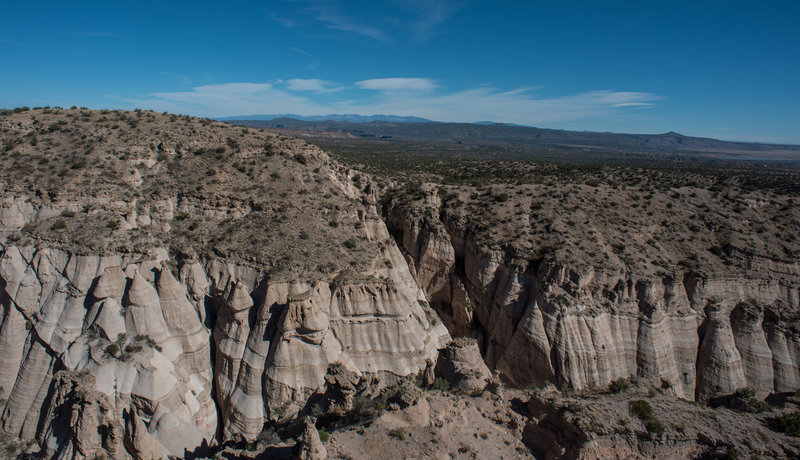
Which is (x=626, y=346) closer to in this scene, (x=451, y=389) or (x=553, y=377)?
(x=553, y=377)

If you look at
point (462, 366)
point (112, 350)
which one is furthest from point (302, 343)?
point (112, 350)

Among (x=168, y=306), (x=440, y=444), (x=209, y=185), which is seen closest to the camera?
(x=440, y=444)

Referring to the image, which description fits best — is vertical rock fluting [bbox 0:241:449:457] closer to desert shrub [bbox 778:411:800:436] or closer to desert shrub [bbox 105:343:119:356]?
desert shrub [bbox 105:343:119:356]

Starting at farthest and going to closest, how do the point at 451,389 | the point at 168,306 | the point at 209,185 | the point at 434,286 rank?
the point at 434,286 < the point at 209,185 < the point at 168,306 < the point at 451,389

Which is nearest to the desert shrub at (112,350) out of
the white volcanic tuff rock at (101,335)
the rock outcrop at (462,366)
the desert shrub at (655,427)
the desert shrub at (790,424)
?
the white volcanic tuff rock at (101,335)

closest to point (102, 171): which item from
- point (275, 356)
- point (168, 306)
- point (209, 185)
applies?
point (209, 185)

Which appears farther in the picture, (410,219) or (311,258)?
(410,219)

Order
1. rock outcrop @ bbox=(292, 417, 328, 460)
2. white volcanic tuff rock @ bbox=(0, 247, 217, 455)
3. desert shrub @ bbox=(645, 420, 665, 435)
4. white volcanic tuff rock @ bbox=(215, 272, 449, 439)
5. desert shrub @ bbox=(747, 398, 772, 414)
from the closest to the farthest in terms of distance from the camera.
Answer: rock outcrop @ bbox=(292, 417, 328, 460) < desert shrub @ bbox=(645, 420, 665, 435) < desert shrub @ bbox=(747, 398, 772, 414) < white volcanic tuff rock @ bbox=(0, 247, 217, 455) < white volcanic tuff rock @ bbox=(215, 272, 449, 439)

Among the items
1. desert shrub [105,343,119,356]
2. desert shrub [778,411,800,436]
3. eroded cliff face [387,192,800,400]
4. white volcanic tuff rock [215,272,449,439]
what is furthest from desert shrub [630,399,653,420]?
desert shrub [105,343,119,356]

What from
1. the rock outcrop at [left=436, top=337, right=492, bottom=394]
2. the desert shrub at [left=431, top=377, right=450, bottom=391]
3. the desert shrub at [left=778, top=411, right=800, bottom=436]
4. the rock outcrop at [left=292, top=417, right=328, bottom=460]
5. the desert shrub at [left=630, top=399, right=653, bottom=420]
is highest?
the desert shrub at [left=778, top=411, right=800, bottom=436]
